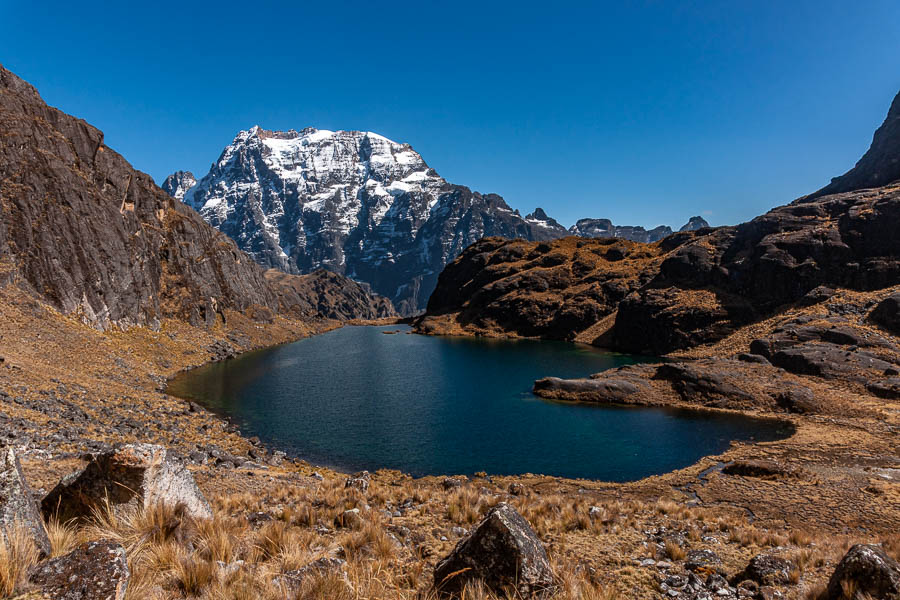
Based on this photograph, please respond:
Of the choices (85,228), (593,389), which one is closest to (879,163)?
(593,389)

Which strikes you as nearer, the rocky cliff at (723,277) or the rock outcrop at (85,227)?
the rock outcrop at (85,227)

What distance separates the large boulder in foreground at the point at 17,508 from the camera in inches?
195

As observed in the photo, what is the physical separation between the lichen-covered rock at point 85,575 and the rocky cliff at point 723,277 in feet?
293

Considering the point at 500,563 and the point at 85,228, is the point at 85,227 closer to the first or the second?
the point at 85,228

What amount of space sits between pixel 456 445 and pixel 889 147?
545 feet

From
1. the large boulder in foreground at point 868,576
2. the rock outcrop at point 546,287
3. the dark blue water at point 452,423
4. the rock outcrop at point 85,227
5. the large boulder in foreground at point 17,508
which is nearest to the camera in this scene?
the large boulder in foreground at point 17,508

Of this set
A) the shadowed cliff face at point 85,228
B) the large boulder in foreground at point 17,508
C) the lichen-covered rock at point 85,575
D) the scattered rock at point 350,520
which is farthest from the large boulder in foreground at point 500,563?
the shadowed cliff face at point 85,228

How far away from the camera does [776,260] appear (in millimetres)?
78562

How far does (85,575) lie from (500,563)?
5.11 m

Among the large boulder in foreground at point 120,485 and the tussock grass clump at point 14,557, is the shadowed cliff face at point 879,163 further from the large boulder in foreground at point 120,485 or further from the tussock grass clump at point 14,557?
the tussock grass clump at point 14,557

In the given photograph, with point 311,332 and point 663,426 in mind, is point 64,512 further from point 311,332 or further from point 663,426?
point 311,332

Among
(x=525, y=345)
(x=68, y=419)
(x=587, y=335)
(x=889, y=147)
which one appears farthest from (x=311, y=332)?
(x=889, y=147)

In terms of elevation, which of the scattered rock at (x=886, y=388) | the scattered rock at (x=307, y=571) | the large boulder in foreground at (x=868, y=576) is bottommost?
the scattered rock at (x=886, y=388)

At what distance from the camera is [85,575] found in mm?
3820
